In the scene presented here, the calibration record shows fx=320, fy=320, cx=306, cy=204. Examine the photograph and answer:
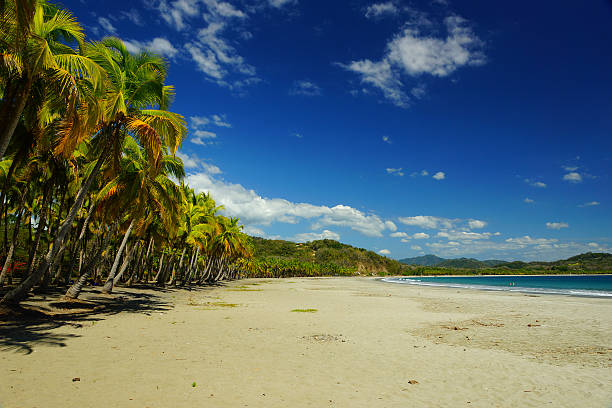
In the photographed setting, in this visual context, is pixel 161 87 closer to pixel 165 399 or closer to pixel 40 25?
pixel 40 25

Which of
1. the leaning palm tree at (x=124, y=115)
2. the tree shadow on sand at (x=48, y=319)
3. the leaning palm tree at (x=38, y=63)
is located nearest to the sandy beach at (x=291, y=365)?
the tree shadow on sand at (x=48, y=319)

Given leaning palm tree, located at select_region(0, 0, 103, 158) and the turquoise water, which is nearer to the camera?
leaning palm tree, located at select_region(0, 0, 103, 158)

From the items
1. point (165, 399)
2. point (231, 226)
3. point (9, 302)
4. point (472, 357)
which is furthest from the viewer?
point (231, 226)

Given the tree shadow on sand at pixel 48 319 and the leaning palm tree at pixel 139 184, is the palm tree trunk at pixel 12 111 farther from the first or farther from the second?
the leaning palm tree at pixel 139 184

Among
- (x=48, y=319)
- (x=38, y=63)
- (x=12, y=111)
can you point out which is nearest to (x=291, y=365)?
(x=48, y=319)

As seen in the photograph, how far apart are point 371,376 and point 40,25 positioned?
12561 mm

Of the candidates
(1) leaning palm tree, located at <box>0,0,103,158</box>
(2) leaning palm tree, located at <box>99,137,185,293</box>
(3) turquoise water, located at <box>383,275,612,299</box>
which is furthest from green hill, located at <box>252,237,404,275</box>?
(1) leaning palm tree, located at <box>0,0,103,158</box>

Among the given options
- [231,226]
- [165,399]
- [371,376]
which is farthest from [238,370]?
[231,226]

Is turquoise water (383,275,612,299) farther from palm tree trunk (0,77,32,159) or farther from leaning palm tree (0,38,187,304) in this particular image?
palm tree trunk (0,77,32,159)

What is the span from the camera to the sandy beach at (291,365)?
5258mm

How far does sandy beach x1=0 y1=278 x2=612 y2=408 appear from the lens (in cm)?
526

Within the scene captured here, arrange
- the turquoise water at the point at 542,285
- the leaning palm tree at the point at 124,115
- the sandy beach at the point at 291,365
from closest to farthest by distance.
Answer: the sandy beach at the point at 291,365, the leaning palm tree at the point at 124,115, the turquoise water at the point at 542,285

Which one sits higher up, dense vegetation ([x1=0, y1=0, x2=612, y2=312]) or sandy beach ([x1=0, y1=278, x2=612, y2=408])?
dense vegetation ([x1=0, y1=0, x2=612, y2=312])

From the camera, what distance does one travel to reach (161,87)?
1248 cm
